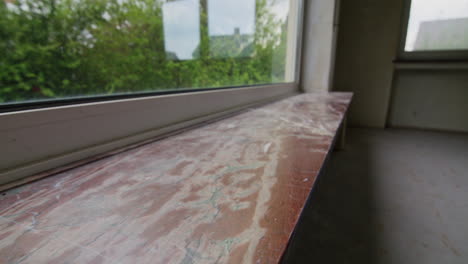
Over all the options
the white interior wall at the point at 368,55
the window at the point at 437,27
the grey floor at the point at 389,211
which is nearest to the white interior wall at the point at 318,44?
the white interior wall at the point at 368,55

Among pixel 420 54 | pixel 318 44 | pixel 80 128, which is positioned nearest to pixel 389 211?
pixel 80 128

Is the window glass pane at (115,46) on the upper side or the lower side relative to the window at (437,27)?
lower

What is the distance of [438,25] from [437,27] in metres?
0.03

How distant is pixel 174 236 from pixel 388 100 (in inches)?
158

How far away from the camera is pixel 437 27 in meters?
3.05

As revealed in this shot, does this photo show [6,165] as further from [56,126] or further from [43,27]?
[43,27]

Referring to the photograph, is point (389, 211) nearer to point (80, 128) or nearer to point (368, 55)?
point (80, 128)

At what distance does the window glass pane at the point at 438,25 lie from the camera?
295cm

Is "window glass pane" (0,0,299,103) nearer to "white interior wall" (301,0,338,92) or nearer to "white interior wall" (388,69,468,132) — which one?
"white interior wall" (301,0,338,92)

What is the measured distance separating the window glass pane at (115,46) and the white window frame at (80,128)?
0.28ft

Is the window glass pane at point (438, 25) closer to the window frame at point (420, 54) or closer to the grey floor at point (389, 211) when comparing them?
the window frame at point (420, 54)

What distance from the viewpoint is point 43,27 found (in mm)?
547

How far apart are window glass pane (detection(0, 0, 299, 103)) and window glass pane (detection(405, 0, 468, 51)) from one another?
303 cm

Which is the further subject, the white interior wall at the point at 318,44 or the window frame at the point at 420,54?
the window frame at the point at 420,54
